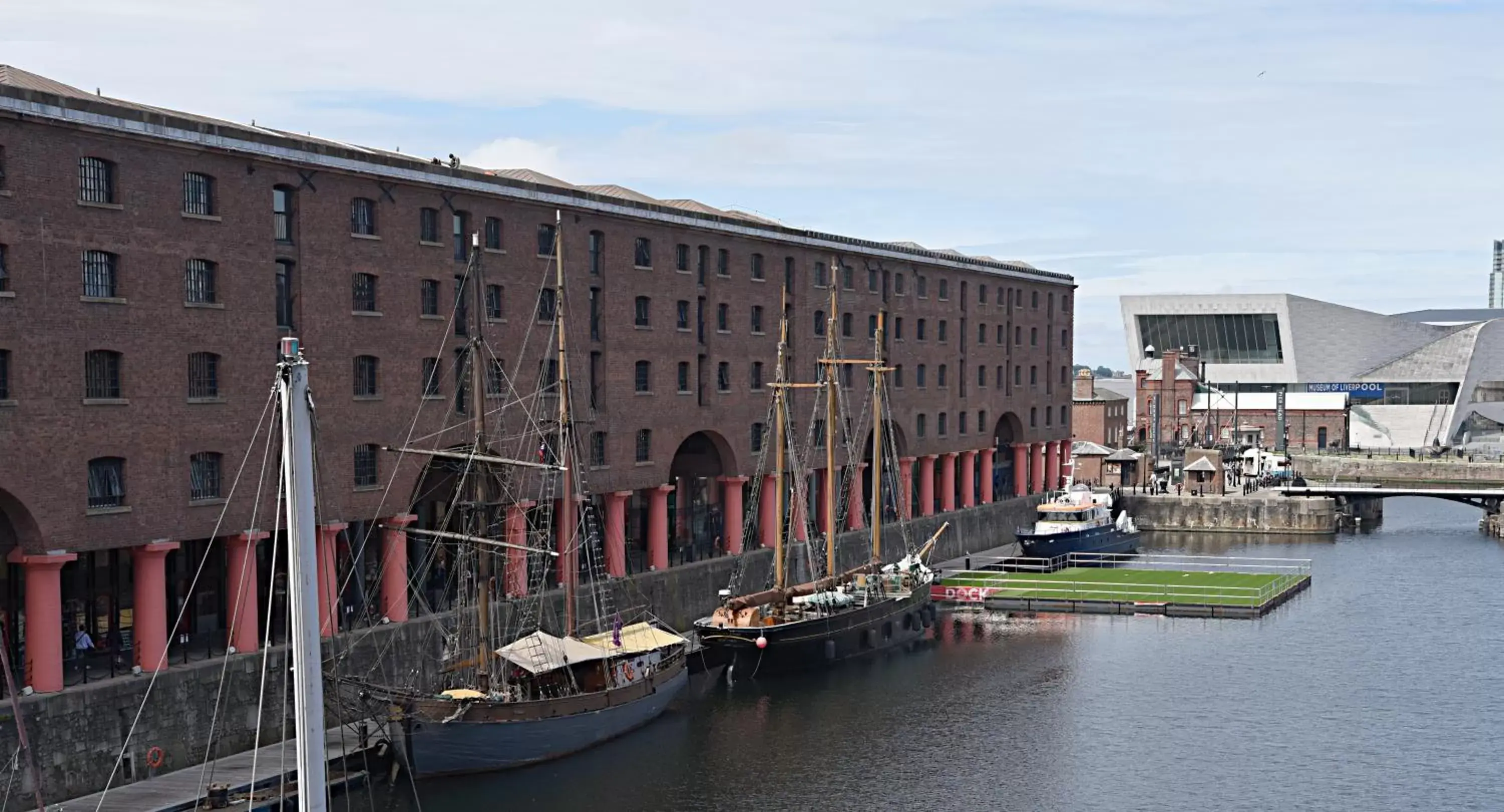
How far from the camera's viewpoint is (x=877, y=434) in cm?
8488

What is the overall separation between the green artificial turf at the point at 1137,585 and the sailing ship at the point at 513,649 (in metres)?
28.5

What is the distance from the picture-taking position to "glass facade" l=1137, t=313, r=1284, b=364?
635 ft

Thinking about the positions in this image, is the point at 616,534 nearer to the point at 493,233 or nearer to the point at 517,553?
the point at 517,553

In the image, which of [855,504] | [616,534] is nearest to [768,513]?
[855,504]

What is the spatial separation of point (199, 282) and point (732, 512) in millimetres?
33814

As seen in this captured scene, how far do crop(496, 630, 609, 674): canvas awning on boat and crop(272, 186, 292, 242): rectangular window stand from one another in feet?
49.4

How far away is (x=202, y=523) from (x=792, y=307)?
39314 mm

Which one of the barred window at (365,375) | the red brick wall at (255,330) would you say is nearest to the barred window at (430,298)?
the red brick wall at (255,330)

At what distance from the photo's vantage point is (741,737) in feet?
183

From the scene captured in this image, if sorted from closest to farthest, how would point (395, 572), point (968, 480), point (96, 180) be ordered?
point (96, 180), point (395, 572), point (968, 480)

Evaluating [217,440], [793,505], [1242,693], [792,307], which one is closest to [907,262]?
[792,307]

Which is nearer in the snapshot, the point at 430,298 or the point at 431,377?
the point at 431,377

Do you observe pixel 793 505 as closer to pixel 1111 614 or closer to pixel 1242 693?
pixel 1111 614

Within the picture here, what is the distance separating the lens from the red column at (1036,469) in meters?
119
